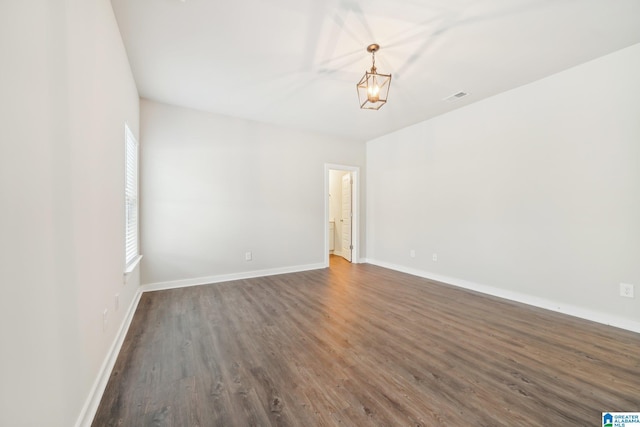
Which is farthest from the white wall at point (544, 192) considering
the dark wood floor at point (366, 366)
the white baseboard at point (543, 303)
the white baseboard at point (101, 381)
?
the white baseboard at point (101, 381)

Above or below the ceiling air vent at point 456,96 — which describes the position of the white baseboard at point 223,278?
below

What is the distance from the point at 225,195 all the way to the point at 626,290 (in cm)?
517

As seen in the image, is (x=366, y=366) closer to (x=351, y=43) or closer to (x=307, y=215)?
(x=351, y=43)

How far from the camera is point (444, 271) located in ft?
14.3

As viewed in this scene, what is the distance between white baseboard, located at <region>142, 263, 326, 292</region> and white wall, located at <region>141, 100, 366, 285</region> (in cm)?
3

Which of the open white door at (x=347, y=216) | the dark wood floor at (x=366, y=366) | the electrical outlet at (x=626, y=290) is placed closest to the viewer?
the dark wood floor at (x=366, y=366)

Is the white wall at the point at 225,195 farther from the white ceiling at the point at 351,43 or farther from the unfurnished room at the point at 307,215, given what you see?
the white ceiling at the point at 351,43

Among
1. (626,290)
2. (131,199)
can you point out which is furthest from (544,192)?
(131,199)

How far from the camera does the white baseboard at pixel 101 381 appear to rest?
1427 millimetres

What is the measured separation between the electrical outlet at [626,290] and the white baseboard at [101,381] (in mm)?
4577

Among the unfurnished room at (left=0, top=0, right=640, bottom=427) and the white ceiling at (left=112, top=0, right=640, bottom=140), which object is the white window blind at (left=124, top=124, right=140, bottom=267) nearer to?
the unfurnished room at (left=0, top=0, right=640, bottom=427)

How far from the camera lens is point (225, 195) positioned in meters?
4.39

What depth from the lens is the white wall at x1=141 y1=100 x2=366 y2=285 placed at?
12.8 ft

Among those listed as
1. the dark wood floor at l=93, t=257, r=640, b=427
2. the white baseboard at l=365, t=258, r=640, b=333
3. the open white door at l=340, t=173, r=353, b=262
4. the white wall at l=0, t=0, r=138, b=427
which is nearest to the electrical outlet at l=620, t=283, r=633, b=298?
the white baseboard at l=365, t=258, r=640, b=333
